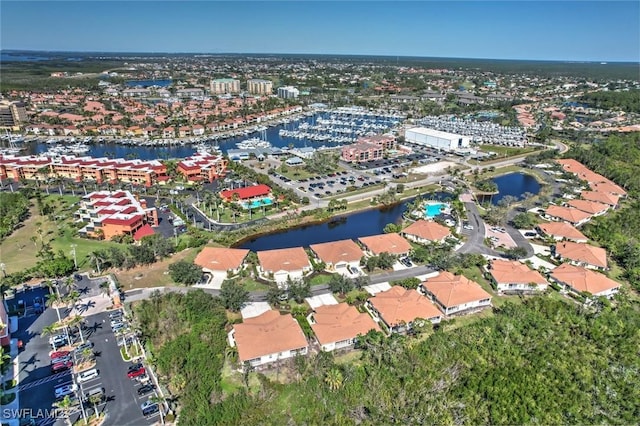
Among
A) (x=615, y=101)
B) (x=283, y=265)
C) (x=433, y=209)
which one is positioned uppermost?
(x=615, y=101)

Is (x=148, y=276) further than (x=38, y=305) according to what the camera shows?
Yes

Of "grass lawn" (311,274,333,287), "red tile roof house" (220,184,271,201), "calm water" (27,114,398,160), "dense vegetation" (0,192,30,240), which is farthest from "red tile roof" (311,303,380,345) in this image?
"calm water" (27,114,398,160)

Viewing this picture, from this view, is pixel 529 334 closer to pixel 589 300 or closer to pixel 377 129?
pixel 589 300

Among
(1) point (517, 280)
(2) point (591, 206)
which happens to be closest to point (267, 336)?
(1) point (517, 280)

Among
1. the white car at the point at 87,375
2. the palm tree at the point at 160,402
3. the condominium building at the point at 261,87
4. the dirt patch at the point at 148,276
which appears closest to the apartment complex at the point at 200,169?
the dirt patch at the point at 148,276

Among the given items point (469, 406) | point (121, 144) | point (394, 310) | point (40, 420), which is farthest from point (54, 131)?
point (469, 406)

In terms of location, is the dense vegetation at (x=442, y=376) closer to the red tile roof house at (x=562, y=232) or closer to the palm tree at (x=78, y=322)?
the palm tree at (x=78, y=322)

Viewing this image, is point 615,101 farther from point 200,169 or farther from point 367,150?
point 200,169
